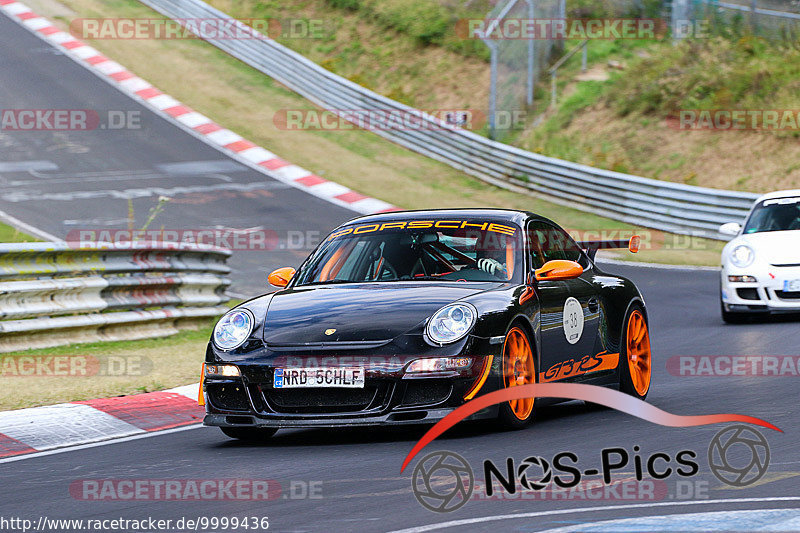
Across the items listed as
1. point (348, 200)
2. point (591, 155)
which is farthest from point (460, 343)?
point (591, 155)

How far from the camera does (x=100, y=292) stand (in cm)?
1203

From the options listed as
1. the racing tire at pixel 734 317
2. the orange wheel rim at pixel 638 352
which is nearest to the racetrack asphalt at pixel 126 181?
the racing tire at pixel 734 317

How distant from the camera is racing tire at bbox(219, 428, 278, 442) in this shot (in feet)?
24.9

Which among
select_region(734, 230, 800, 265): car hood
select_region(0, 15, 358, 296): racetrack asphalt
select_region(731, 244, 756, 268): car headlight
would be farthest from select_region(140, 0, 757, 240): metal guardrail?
select_region(731, 244, 756, 268): car headlight

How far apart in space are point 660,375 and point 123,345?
4763 millimetres

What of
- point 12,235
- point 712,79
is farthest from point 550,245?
point 712,79

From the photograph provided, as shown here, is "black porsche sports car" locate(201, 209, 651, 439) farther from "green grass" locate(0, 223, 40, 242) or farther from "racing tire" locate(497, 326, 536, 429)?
"green grass" locate(0, 223, 40, 242)

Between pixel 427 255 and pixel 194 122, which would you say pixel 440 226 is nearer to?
pixel 427 255

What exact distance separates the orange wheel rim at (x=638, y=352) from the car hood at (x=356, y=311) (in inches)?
67.0

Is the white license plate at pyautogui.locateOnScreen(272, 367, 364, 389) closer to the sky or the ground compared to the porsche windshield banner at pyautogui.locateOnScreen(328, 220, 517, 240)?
closer to the ground

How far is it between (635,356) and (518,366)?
6.21ft

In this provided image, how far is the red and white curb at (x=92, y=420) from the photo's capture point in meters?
7.68

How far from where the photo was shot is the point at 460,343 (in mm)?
7051

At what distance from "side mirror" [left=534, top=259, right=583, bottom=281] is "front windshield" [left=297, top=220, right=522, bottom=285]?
0.19m
